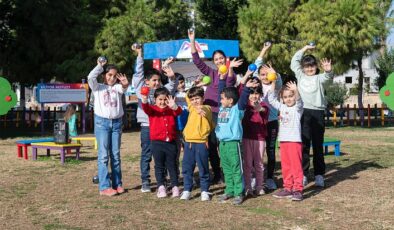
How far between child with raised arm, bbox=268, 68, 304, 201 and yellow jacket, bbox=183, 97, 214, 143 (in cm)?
98

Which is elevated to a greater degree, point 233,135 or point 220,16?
point 220,16

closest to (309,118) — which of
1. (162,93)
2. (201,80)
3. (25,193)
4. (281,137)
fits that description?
(281,137)

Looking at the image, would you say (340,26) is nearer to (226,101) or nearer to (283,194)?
(283,194)

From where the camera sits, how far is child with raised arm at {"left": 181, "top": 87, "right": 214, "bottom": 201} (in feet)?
23.4

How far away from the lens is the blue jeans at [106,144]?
7516 millimetres

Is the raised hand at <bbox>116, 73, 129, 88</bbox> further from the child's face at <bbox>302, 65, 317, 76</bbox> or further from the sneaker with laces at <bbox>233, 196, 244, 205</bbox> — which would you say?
the child's face at <bbox>302, 65, 317, 76</bbox>

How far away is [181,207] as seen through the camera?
6781mm

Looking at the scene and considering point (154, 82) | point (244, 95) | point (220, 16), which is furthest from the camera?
point (220, 16)

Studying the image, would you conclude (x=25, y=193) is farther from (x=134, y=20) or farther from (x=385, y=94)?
(x=134, y=20)

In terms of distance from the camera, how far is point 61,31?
960 inches

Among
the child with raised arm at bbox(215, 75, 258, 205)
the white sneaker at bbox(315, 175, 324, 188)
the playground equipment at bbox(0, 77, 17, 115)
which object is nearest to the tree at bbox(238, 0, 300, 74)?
the playground equipment at bbox(0, 77, 17, 115)

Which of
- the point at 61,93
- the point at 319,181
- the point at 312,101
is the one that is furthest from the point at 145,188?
the point at 61,93

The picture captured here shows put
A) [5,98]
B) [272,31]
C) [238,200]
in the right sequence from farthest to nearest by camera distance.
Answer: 1. [272,31]
2. [5,98]
3. [238,200]

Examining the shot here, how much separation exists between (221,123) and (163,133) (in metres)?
0.79
